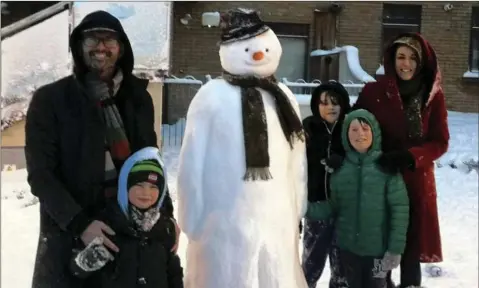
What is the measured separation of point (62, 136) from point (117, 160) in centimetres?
25

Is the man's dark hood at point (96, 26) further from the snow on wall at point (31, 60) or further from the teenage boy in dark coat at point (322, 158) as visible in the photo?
the snow on wall at point (31, 60)

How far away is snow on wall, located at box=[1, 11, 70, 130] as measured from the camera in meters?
5.55

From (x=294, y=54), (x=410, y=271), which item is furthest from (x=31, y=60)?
(x=294, y=54)

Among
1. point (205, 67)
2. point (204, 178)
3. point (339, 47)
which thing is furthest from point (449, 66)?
point (204, 178)

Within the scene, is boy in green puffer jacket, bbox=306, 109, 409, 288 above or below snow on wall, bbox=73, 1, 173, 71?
below

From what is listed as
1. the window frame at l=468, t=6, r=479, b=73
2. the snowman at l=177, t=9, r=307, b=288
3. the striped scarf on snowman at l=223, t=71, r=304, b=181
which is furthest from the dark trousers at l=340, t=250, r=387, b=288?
the window frame at l=468, t=6, r=479, b=73

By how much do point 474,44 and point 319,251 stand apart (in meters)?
9.82

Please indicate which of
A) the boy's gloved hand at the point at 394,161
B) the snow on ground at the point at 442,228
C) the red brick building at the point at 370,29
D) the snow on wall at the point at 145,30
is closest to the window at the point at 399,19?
the red brick building at the point at 370,29

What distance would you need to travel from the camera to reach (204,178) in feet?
10.3

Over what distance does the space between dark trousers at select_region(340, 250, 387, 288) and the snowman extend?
37 centimetres

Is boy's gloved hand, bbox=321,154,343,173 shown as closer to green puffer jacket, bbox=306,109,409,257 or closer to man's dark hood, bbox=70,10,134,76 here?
green puffer jacket, bbox=306,109,409,257

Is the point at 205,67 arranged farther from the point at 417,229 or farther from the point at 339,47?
the point at 417,229

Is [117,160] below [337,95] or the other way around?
below

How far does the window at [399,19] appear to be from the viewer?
1201 cm
